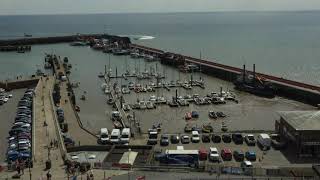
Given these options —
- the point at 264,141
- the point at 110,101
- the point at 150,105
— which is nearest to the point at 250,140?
the point at 264,141

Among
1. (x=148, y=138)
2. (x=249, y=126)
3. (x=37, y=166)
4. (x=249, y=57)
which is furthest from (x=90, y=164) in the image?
(x=249, y=57)

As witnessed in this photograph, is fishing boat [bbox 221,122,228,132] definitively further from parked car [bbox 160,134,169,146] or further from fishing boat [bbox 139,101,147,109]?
fishing boat [bbox 139,101,147,109]

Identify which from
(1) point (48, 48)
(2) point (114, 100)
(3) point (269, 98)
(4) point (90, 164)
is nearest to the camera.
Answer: (4) point (90, 164)

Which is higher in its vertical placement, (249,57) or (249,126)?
(249,57)

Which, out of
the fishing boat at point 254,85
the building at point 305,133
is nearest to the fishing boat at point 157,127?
the building at point 305,133

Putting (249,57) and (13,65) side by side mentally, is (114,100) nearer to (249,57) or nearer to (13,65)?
(13,65)
